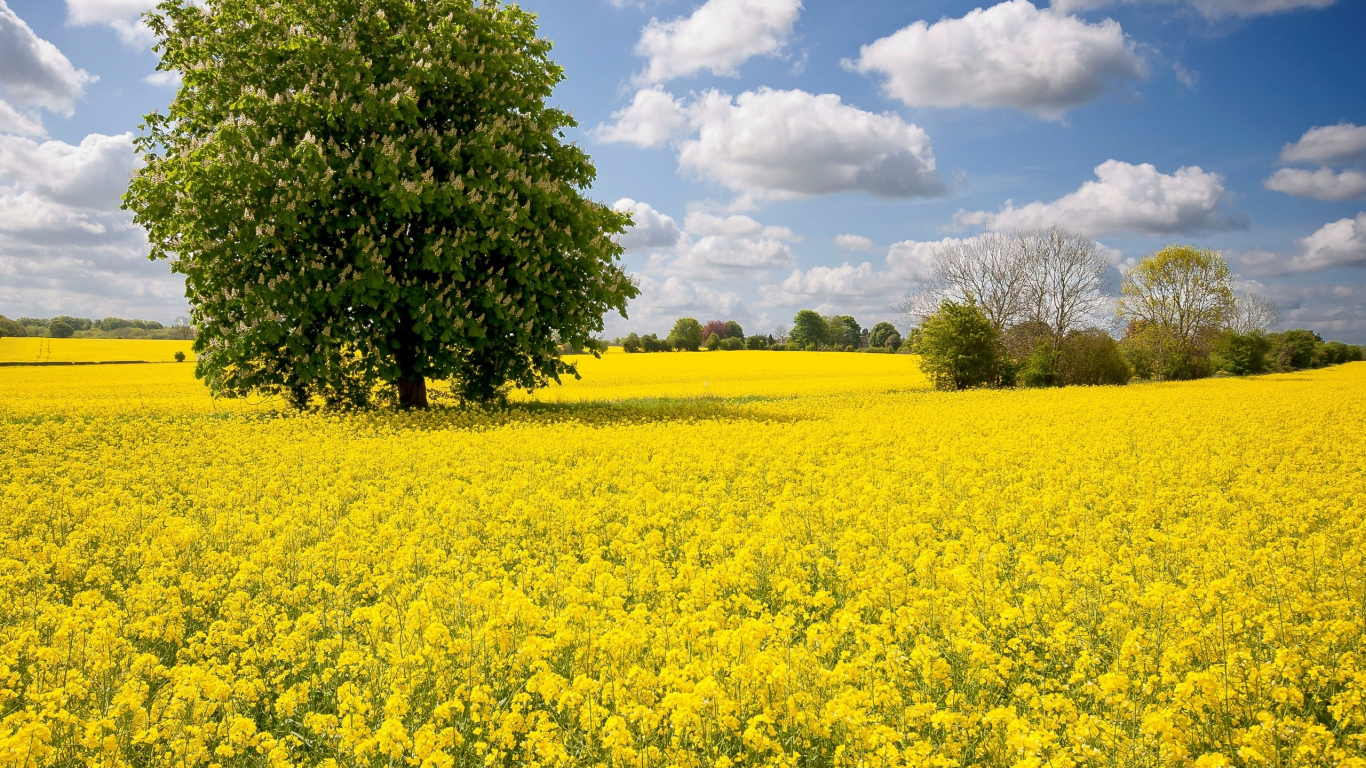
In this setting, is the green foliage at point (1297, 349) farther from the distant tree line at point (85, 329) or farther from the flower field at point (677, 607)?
the distant tree line at point (85, 329)

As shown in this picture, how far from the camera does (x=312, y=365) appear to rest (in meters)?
18.2

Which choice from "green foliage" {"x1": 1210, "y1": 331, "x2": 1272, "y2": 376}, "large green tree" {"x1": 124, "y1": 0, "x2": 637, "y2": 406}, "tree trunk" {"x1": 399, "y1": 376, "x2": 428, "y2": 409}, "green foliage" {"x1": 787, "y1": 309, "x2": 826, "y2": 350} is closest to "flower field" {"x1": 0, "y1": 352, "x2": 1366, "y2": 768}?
"large green tree" {"x1": 124, "y1": 0, "x2": 637, "y2": 406}

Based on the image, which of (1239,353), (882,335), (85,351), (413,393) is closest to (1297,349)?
(1239,353)

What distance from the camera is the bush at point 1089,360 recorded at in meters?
40.2

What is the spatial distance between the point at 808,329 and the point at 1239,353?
5366 cm

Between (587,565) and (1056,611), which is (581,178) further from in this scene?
(1056,611)

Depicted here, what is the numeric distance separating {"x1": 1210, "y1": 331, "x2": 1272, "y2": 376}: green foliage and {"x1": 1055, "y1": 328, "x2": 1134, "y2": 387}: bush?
63.4ft

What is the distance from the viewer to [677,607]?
18.8 feet

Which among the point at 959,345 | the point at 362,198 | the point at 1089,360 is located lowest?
the point at 1089,360

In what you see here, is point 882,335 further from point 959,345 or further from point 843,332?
point 959,345

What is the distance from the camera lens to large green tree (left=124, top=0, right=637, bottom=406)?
17.3m

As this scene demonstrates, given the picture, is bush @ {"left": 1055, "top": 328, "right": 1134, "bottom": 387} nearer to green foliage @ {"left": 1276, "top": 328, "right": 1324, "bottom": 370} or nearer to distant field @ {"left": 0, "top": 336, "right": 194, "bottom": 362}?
green foliage @ {"left": 1276, "top": 328, "right": 1324, "bottom": 370}

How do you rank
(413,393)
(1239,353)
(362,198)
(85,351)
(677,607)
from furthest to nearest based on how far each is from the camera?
(85,351)
(1239,353)
(413,393)
(362,198)
(677,607)

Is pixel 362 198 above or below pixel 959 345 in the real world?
above
